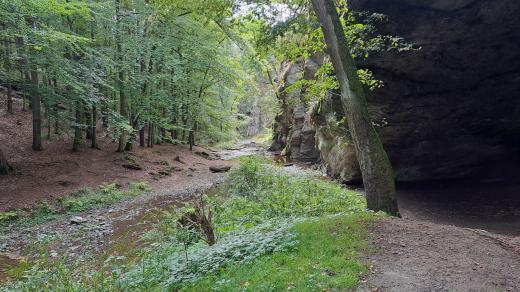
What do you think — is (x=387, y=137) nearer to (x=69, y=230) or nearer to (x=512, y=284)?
(x=512, y=284)

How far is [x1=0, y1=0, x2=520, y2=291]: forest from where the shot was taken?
5289mm

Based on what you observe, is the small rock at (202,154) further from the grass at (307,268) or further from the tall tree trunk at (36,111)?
the grass at (307,268)

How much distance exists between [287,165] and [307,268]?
1888 centimetres

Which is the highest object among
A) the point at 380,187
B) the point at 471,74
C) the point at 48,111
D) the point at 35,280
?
→ the point at 471,74

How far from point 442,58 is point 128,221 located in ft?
39.4

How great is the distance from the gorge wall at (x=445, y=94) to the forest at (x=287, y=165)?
6 cm

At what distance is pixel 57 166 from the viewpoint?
14.6 metres

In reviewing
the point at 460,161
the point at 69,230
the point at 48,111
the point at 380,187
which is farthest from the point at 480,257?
the point at 48,111

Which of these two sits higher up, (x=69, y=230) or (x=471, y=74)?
(x=471, y=74)

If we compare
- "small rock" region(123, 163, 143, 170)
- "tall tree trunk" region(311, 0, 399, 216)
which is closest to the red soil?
"small rock" region(123, 163, 143, 170)

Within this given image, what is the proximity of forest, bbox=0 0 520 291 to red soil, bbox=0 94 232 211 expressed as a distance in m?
0.09

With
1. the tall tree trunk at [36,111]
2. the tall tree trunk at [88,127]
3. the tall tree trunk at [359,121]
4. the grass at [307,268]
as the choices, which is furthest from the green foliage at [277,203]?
the tall tree trunk at [88,127]

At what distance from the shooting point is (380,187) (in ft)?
24.2

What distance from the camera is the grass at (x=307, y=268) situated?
4.43 m
